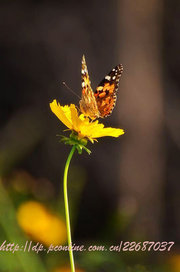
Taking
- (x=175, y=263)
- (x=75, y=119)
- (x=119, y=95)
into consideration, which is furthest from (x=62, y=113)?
(x=119, y=95)

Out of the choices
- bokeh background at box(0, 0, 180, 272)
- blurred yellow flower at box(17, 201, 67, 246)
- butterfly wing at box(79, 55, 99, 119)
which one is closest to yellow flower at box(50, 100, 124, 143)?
butterfly wing at box(79, 55, 99, 119)

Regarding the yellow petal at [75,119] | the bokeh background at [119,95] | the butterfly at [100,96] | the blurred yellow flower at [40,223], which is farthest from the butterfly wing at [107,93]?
the bokeh background at [119,95]

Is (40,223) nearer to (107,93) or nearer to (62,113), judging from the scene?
(107,93)

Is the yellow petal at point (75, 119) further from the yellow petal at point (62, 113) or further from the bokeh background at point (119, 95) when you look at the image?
the bokeh background at point (119, 95)

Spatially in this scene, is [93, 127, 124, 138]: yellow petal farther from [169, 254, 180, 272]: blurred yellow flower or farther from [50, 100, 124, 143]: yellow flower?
[169, 254, 180, 272]: blurred yellow flower

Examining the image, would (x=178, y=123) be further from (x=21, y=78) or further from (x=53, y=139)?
(x=21, y=78)

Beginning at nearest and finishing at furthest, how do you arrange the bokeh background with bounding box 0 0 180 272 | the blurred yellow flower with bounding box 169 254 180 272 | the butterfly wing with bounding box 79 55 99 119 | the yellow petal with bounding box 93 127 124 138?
the yellow petal with bounding box 93 127 124 138
the butterfly wing with bounding box 79 55 99 119
the blurred yellow flower with bounding box 169 254 180 272
the bokeh background with bounding box 0 0 180 272

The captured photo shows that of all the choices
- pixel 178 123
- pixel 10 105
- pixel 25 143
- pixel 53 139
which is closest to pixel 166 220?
pixel 178 123
